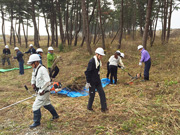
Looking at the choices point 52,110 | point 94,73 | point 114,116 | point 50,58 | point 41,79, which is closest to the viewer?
point 41,79

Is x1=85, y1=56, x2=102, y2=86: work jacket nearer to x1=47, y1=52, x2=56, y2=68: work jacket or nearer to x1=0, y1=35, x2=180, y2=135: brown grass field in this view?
x1=0, y1=35, x2=180, y2=135: brown grass field

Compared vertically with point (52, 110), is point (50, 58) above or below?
above

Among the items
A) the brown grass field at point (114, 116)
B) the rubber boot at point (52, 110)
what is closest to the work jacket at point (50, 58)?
the brown grass field at point (114, 116)

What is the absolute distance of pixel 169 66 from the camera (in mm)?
8352

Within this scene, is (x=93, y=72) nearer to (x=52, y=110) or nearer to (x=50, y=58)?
(x=52, y=110)

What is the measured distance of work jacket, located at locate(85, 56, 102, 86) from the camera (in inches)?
141

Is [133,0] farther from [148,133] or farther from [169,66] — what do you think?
[148,133]

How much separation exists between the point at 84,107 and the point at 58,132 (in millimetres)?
1237

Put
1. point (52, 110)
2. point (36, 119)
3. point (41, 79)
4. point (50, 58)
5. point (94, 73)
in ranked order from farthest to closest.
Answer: point (50, 58) < point (94, 73) < point (52, 110) < point (36, 119) < point (41, 79)

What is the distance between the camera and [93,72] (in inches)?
145

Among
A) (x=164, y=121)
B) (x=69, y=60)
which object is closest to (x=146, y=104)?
(x=164, y=121)

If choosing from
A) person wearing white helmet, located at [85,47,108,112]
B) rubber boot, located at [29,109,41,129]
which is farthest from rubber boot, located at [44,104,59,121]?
person wearing white helmet, located at [85,47,108,112]

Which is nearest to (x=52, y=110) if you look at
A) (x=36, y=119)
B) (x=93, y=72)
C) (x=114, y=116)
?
(x=36, y=119)

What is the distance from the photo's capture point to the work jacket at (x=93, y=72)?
3588mm
